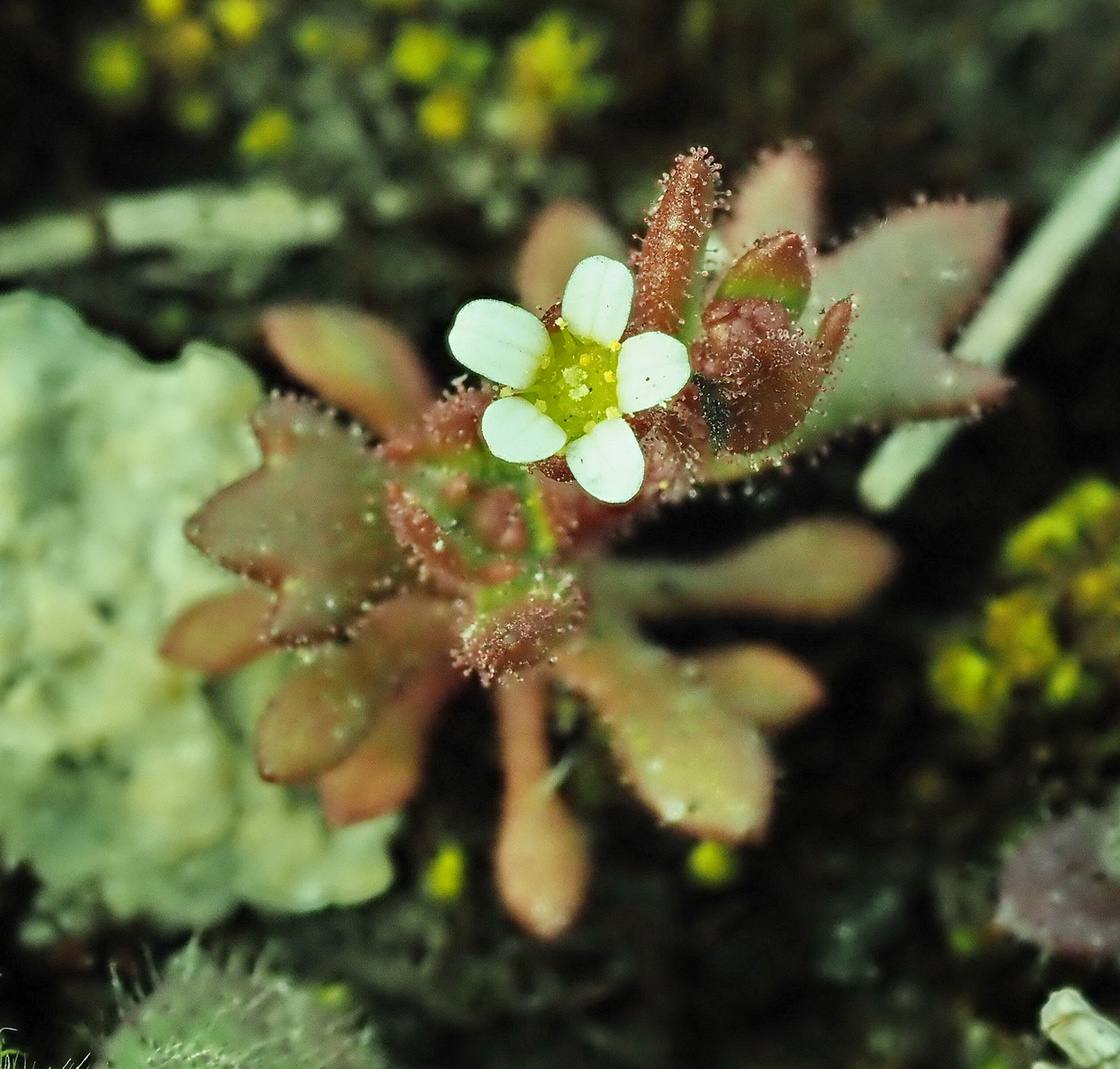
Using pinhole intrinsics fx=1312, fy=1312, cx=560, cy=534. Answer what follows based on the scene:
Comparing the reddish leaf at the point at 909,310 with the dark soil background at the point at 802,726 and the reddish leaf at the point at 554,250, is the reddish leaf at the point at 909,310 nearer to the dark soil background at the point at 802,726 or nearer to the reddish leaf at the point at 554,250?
the reddish leaf at the point at 554,250

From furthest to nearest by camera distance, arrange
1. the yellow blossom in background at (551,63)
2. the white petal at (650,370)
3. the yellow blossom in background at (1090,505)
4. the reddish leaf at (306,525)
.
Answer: the yellow blossom in background at (551,63)
the yellow blossom in background at (1090,505)
the reddish leaf at (306,525)
the white petal at (650,370)

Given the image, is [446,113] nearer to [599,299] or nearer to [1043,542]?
[599,299]

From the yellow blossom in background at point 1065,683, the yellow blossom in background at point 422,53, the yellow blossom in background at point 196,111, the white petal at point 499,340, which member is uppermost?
the yellow blossom in background at point 196,111

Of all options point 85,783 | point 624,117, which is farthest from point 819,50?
point 85,783

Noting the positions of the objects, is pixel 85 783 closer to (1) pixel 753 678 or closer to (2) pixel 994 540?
(1) pixel 753 678

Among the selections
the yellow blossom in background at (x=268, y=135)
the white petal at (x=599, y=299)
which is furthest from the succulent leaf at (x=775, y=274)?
the yellow blossom in background at (x=268, y=135)

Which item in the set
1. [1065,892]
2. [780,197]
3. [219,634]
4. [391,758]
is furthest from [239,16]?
[1065,892]
